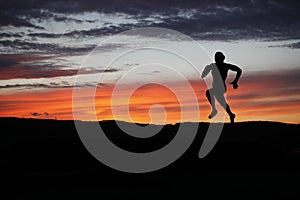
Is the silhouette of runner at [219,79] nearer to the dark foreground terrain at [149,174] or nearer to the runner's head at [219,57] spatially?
the runner's head at [219,57]

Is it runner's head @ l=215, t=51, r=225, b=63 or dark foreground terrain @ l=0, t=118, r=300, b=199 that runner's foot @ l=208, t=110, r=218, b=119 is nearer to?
dark foreground terrain @ l=0, t=118, r=300, b=199

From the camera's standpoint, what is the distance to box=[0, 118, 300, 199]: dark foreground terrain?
15852 millimetres

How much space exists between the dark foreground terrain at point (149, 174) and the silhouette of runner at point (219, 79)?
90.1 inches

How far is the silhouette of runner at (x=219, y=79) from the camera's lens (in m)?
21.3

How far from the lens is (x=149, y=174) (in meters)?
19.6

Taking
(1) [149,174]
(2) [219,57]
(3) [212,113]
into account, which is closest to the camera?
(1) [149,174]

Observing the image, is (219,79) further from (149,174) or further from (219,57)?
(149,174)

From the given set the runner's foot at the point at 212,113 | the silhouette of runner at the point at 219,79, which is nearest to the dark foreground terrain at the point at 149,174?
the runner's foot at the point at 212,113

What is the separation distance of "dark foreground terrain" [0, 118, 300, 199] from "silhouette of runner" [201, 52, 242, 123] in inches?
90.1

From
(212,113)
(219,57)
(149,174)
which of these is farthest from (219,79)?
(149,174)

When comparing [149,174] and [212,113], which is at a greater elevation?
[212,113]

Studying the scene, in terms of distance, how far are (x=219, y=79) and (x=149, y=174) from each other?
5.25 metres

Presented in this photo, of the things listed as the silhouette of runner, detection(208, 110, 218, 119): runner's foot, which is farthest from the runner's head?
detection(208, 110, 218, 119): runner's foot

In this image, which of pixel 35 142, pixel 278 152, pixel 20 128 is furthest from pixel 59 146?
pixel 20 128
